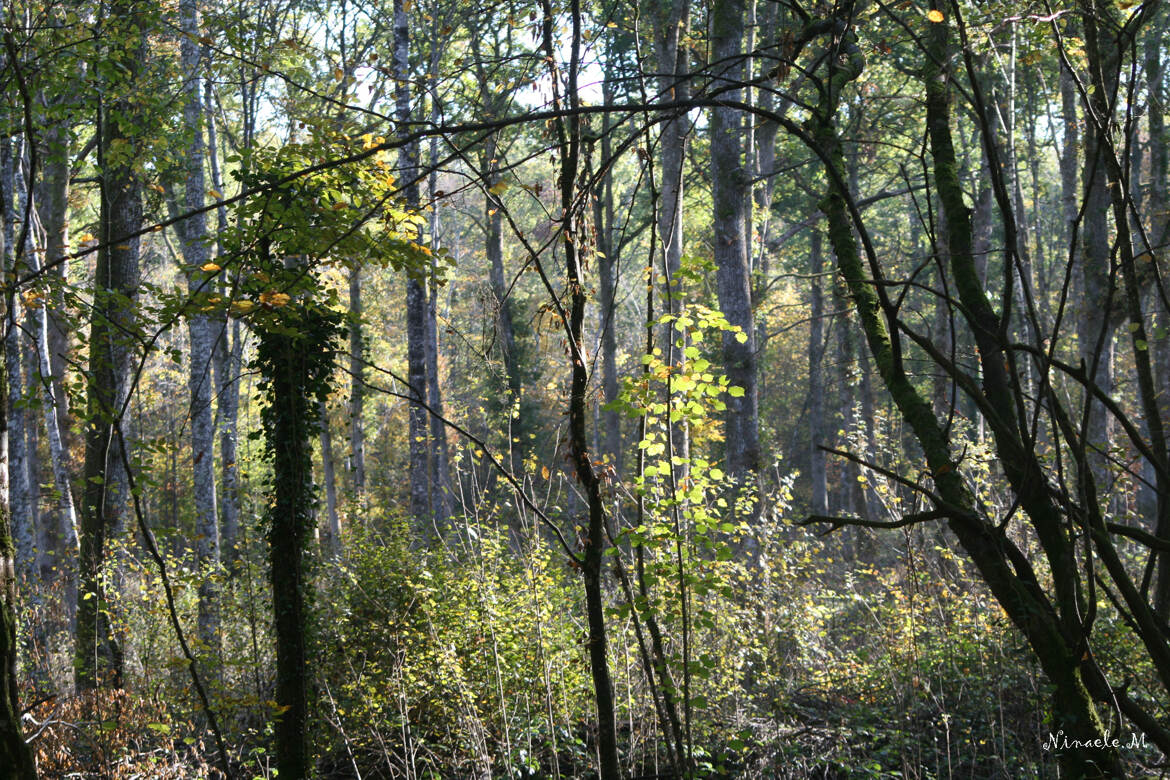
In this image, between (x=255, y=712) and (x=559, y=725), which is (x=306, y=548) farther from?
(x=559, y=725)

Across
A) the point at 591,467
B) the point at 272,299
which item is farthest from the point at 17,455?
the point at 591,467

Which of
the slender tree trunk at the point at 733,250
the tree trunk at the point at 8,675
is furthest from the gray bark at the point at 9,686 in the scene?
the slender tree trunk at the point at 733,250

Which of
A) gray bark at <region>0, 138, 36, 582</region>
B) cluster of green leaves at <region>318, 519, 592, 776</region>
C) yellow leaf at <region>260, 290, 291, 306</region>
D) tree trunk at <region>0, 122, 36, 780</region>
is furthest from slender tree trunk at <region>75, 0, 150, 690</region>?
tree trunk at <region>0, 122, 36, 780</region>

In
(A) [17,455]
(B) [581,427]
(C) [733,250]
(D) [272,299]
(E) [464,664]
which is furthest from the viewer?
(A) [17,455]

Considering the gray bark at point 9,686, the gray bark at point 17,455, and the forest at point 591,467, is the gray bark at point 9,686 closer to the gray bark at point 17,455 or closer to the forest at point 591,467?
the forest at point 591,467

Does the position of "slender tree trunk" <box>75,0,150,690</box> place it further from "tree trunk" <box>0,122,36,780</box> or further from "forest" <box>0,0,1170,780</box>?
"tree trunk" <box>0,122,36,780</box>

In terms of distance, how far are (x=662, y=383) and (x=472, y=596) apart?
4.08m

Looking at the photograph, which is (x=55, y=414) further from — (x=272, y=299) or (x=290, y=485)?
(x=272, y=299)

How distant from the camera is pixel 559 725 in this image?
226 inches

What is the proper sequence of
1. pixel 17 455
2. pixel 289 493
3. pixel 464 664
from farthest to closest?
pixel 17 455 < pixel 289 493 < pixel 464 664

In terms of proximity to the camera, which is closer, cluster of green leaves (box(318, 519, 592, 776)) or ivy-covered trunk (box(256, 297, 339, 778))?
cluster of green leaves (box(318, 519, 592, 776))

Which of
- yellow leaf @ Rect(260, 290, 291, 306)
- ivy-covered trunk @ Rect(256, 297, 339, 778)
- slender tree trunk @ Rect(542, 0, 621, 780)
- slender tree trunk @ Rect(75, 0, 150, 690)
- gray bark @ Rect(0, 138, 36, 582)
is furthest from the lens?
gray bark @ Rect(0, 138, 36, 582)

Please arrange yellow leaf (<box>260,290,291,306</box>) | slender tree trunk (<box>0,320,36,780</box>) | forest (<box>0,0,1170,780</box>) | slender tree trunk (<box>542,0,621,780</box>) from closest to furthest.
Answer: forest (<box>0,0,1170,780</box>)
slender tree trunk (<box>0,320,36,780</box>)
slender tree trunk (<box>542,0,621,780</box>)
yellow leaf (<box>260,290,291,306</box>)

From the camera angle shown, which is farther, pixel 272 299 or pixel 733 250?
pixel 733 250
